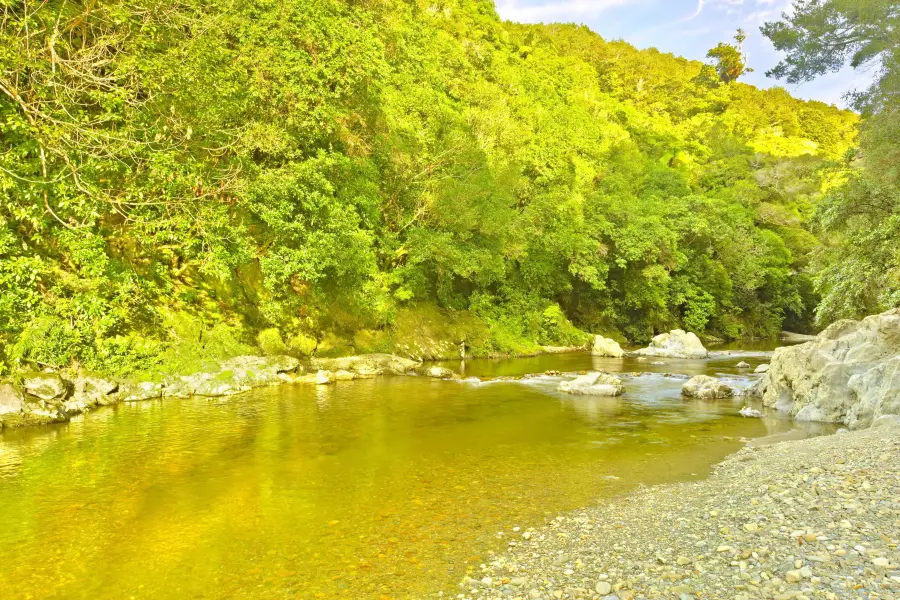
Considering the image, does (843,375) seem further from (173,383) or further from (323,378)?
(173,383)

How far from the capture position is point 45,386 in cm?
1360

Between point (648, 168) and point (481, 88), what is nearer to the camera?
point (481, 88)

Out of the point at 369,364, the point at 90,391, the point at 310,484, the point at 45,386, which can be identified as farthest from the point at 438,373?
the point at 310,484

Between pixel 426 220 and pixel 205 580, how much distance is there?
81.7 feet

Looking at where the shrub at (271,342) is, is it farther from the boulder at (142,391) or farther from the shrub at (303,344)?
the boulder at (142,391)

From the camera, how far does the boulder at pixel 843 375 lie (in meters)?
11.7

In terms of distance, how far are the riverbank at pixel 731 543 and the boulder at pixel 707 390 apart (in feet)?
31.3

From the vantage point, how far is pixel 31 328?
13930mm

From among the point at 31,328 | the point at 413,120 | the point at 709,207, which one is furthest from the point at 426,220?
the point at 709,207

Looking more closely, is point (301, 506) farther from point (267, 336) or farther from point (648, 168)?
point (648, 168)

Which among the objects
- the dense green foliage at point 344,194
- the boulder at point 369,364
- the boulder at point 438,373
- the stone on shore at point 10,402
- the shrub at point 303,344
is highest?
the dense green foliage at point 344,194

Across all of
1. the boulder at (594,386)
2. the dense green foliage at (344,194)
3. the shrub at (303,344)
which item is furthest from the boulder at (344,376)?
the boulder at (594,386)

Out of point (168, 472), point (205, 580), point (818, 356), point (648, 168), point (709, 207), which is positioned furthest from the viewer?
point (648, 168)

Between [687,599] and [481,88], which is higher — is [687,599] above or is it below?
below
